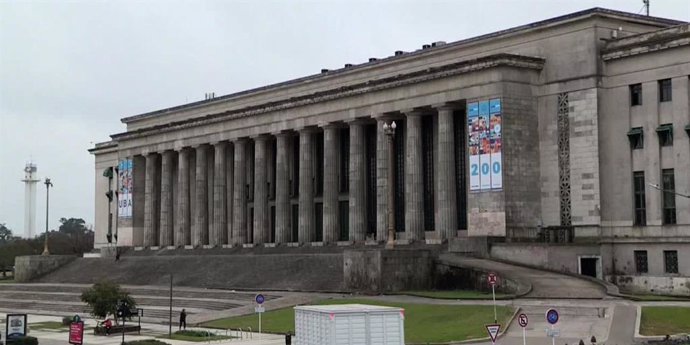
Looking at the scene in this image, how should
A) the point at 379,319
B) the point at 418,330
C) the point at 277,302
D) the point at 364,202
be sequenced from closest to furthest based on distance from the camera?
the point at 379,319 < the point at 418,330 < the point at 277,302 < the point at 364,202

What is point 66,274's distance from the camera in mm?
101625

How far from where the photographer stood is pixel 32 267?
4080 inches

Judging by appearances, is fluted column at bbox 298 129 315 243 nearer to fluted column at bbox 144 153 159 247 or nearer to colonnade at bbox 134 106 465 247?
colonnade at bbox 134 106 465 247

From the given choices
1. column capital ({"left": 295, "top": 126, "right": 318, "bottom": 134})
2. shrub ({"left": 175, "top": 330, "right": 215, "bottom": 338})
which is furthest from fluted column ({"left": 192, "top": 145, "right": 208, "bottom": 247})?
shrub ({"left": 175, "top": 330, "right": 215, "bottom": 338})

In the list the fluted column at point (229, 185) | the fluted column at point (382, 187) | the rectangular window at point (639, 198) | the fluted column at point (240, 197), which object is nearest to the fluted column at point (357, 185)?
the fluted column at point (382, 187)

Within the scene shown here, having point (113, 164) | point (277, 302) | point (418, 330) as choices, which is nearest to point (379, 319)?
point (418, 330)

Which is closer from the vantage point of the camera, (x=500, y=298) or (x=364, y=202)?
(x=500, y=298)

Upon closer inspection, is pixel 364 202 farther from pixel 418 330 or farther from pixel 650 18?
pixel 418 330

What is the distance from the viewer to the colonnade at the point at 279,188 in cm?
7881

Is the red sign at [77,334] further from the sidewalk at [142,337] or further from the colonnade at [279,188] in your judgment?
the colonnade at [279,188]

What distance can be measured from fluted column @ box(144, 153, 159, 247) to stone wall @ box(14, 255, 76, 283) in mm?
10246

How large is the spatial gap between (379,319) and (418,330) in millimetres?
14663

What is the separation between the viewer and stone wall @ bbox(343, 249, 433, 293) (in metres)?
63.8

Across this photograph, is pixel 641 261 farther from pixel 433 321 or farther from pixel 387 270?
pixel 433 321
